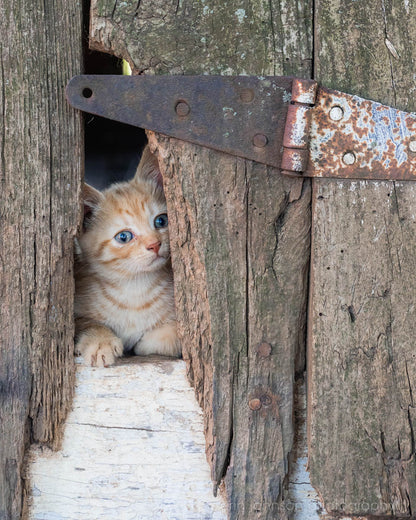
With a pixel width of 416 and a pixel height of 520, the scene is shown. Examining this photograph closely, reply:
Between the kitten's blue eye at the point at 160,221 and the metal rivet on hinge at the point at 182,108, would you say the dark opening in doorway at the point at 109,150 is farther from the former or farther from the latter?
the metal rivet on hinge at the point at 182,108

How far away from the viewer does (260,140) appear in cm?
151

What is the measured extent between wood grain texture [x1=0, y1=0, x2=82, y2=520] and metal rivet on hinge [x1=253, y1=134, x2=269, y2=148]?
52 cm

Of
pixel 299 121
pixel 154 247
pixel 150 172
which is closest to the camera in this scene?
pixel 299 121

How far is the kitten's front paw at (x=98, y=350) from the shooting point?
1.77m

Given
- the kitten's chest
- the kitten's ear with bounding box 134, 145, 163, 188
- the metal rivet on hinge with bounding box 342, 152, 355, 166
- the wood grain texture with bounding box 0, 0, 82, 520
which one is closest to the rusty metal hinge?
the metal rivet on hinge with bounding box 342, 152, 355, 166

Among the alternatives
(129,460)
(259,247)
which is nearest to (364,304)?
(259,247)

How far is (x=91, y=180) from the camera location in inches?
126

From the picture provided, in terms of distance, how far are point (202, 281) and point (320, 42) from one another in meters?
0.73

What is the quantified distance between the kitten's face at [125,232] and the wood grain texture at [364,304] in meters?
0.79

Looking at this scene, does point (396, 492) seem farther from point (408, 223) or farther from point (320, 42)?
point (320, 42)

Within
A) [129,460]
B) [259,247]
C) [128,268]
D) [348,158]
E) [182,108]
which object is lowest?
[129,460]

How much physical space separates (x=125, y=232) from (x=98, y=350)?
583 millimetres

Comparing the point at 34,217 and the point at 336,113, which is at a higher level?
the point at 336,113

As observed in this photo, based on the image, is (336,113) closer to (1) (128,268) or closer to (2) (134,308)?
(1) (128,268)
